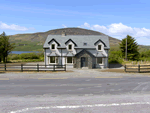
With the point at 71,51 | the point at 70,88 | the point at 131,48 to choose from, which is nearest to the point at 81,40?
the point at 71,51

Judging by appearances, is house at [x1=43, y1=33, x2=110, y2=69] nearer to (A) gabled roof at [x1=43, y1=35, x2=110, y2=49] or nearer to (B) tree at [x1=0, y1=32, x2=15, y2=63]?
(A) gabled roof at [x1=43, y1=35, x2=110, y2=49]

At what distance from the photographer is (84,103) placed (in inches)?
316

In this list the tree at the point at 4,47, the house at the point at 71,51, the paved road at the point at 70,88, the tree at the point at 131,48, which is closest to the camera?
the paved road at the point at 70,88

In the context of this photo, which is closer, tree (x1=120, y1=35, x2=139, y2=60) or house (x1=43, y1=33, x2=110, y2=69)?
house (x1=43, y1=33, x2=110, y2=69)

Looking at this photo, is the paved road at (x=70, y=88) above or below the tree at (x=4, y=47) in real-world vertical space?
below

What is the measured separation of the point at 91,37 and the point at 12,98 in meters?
28.4

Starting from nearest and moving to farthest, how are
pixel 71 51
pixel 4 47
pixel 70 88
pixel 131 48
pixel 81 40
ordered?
pixel 70 88
pixel 71 51
pixel 81 40
pixel 4 47
pixel 131 48

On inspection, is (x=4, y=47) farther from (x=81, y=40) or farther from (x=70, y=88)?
(x=70, y=88)

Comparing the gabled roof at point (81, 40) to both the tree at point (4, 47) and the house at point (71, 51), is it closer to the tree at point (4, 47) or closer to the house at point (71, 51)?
the house at point (71, 51)

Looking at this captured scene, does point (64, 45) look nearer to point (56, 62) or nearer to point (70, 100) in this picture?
point (56, 62)

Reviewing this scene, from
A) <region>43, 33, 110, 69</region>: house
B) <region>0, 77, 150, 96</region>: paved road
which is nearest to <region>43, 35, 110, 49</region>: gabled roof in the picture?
<region>43, 33, 110, 69</region>: house

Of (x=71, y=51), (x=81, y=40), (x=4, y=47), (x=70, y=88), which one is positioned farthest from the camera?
(x=4, y=47)

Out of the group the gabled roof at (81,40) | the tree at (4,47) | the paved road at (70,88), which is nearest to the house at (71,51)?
the gabled roof at (81,40)

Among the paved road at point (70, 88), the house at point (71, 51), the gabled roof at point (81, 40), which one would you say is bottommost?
the paved road at point (70, 88)
